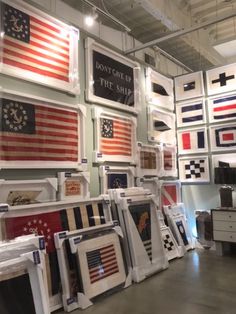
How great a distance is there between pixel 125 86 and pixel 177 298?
2.89 meters

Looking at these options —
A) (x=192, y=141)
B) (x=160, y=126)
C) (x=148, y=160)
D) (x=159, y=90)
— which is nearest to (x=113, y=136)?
(x=148, y=160)

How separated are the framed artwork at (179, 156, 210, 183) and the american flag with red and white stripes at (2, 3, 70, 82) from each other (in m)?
2.80

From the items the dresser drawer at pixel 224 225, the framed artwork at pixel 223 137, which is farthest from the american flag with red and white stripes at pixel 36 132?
the framed artwork at pixel 223 137

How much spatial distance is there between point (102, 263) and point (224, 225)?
2208 millimetres

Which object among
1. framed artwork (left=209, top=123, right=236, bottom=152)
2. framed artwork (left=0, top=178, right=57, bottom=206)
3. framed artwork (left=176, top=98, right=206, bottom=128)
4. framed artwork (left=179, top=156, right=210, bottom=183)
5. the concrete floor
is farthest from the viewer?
framed artwork (left=176, top=98, right=206, bottom=128)

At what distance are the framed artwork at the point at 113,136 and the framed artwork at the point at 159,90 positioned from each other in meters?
0.74

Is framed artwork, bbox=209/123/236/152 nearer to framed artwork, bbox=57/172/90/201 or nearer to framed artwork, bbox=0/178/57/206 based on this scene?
framed artwork, bbox=57/172/90/201

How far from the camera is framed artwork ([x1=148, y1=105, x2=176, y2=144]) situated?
5046 millimetres

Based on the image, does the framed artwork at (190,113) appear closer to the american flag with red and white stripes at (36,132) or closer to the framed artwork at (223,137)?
the framed artwork at (223,137)

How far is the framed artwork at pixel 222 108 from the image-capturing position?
506 cm

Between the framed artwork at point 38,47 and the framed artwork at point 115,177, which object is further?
the framed artwork at point 115,177

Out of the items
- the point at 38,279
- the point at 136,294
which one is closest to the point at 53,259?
the point at 38,279

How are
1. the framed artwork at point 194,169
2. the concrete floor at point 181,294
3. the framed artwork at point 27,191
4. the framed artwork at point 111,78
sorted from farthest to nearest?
the framed artwork at point 194,169 < the framed artwork at point 111,78 < the framed artwork at point 27,191 < the concrete floor at point 181,294

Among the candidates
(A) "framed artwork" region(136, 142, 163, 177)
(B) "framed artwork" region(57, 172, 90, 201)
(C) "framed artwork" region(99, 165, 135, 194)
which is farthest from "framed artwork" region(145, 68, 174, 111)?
(B) "framed artwork" region(57, 172, 90, 201)
